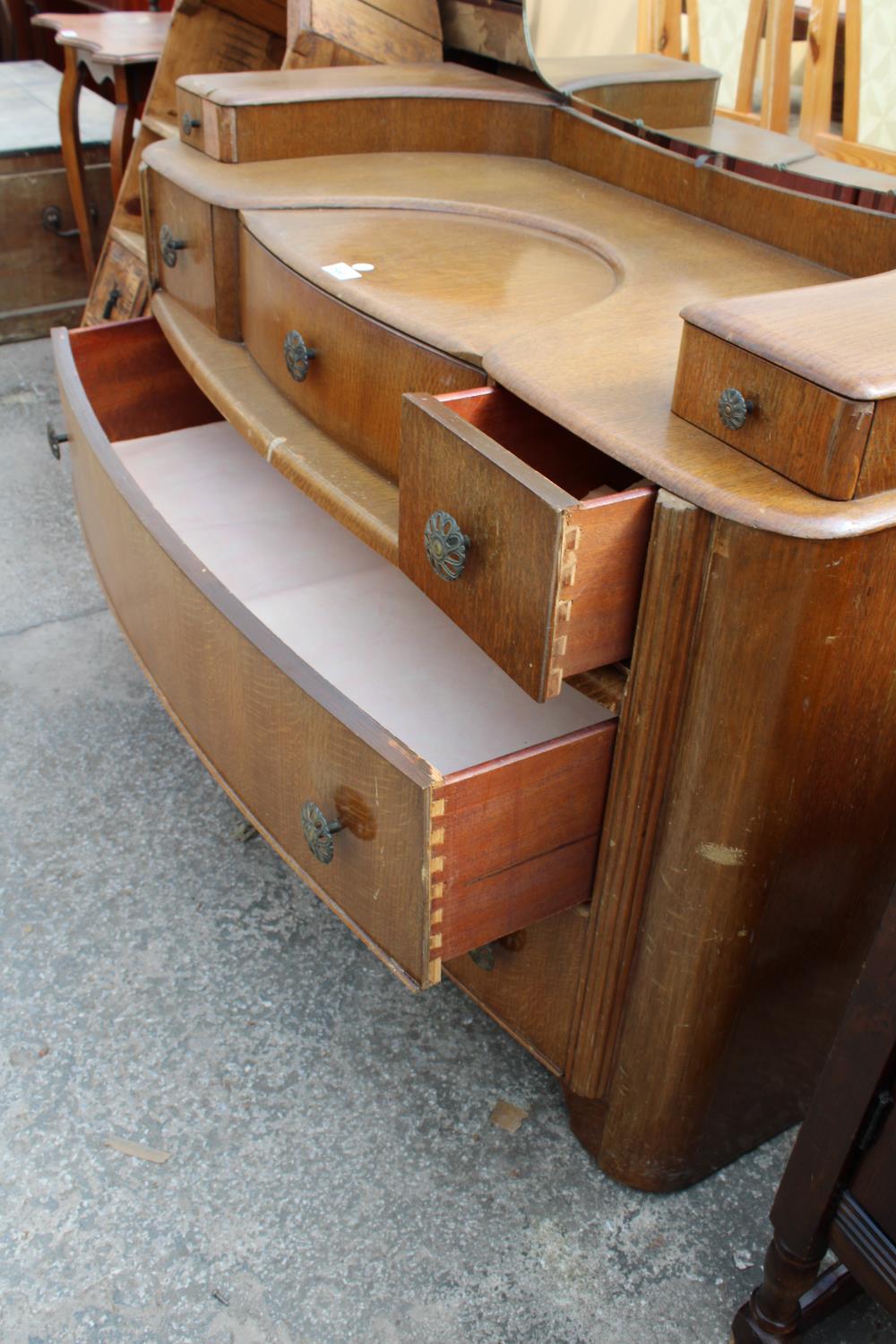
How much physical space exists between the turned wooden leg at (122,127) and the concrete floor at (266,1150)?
1543 millimetres

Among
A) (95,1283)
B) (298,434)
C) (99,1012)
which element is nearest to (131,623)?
(298,434)

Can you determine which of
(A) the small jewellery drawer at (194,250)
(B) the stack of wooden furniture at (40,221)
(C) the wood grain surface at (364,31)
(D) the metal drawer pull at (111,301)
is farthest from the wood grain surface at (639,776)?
(B) the stack of wooden furniture at (40,221)

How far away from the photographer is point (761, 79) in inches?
45.8

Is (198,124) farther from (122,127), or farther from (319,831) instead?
(122,127)

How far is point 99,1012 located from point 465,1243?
484 mm

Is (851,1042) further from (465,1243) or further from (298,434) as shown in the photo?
(298,434)

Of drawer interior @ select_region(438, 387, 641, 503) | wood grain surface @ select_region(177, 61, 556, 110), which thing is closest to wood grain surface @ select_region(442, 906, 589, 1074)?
drawer interior @ select_region(438, 387, 641, 503)

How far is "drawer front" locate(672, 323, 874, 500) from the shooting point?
0.72m

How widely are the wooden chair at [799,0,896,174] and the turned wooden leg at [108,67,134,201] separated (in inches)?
69.2

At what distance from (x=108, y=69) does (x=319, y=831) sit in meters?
2.11

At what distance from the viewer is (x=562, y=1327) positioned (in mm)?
1059

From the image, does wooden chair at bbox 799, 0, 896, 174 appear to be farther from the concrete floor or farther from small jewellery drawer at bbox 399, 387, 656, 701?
the concrete floor

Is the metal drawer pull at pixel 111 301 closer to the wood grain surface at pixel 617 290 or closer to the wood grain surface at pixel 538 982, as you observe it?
the wood grain surface at pixel 617 290

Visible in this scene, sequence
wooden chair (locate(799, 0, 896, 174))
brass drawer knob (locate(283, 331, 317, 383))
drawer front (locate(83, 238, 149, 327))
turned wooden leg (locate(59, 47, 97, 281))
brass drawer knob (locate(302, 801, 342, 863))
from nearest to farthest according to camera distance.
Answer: brass drawer knob (locate(302, 801, 342, 863)) → wooden chair (locate(799, 0, 896, 174)) → brass drawer knob (locate(283, 331, 317, 383)) → drawer front (locate(83, 238, 149, 327)) → turned wooden leg (locate(59, 47, 97, 281))
